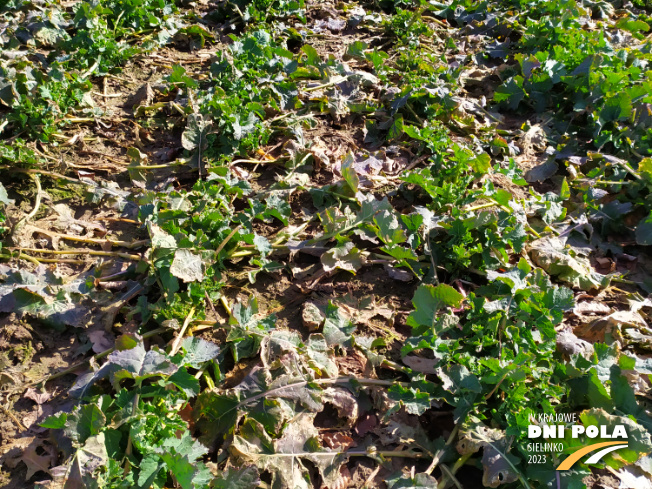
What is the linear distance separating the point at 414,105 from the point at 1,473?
11.9 feet

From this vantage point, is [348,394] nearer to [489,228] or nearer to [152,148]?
[489,228]

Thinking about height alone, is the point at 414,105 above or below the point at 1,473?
above

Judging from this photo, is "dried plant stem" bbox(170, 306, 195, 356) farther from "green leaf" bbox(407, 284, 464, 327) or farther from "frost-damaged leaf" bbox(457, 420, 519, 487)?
"frost-damaged leaf" bbox(457, 420, 519, 487)

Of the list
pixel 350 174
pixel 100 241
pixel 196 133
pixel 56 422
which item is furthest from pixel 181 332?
pixel 196 133

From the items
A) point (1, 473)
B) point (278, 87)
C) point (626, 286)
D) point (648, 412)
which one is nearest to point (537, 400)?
point (648, 412)

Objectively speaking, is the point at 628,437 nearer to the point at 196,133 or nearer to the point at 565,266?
the point at 565,266

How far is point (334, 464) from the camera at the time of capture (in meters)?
2.20

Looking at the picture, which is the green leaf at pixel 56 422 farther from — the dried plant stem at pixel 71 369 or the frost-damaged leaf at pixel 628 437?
the frost-damaged leaf at pixel 628 437

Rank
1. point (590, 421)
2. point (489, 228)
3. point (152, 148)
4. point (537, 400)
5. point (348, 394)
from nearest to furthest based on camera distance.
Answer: point (590, 421)
point (537, 400)
point (348, 394)
point (489, 228)
point (152, 148)

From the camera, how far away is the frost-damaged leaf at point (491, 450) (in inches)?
80.1

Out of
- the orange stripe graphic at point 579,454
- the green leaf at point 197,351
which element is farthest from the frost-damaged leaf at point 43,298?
the orange stripe graphic at point 579,454

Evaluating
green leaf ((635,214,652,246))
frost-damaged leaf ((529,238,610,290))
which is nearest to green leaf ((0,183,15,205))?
frost-damaged leaf ((529,238,610,290))

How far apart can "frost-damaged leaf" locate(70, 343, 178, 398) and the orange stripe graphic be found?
162cm

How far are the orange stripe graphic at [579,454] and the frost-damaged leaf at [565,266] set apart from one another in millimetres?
1133
